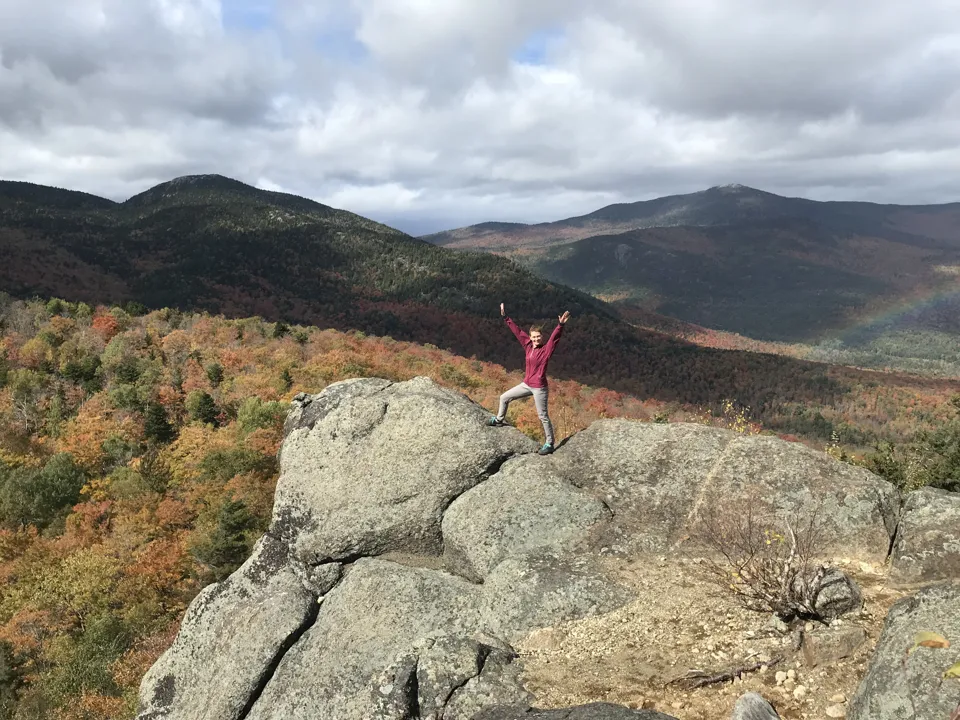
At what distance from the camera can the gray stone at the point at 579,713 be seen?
7719mm

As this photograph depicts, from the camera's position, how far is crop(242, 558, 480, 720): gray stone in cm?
1097

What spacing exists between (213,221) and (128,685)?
192 metres

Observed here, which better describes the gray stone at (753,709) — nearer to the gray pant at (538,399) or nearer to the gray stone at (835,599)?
the gray stone at (835,599)

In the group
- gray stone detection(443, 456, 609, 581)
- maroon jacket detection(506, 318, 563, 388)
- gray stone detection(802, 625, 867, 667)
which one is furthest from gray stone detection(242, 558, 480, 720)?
gray stone detection(802, 625, 867, 667)

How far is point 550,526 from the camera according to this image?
12.6 metres

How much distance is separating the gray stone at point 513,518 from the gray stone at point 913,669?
18.7 feet

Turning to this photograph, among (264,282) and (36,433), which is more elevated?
(264,282)

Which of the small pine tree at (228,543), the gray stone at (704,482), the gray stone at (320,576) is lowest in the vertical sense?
the small pine tree at (228,543)

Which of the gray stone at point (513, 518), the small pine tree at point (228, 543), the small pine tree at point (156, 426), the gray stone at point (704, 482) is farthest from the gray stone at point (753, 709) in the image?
the small pine tree at point (156, 426)

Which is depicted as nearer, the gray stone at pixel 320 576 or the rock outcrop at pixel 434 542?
the rock outcrop at pixel 434 542

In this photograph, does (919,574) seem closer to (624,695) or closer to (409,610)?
(624,695)

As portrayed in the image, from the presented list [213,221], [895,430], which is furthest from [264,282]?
[895,430]

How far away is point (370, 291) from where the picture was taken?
16088 centimetres

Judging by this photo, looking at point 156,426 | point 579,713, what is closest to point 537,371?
point 579,713
